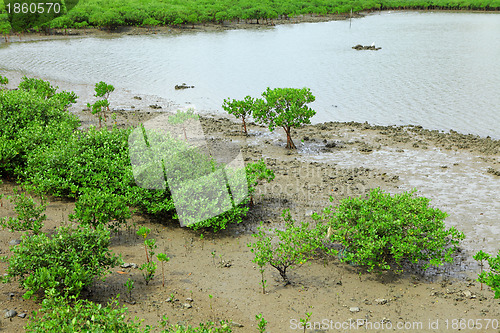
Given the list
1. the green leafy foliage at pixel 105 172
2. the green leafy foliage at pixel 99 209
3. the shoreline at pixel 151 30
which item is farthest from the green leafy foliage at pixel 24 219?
the shoreline at pixel 151 30

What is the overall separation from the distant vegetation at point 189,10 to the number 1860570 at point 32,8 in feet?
3.11

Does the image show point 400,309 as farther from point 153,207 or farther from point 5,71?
point 5,71

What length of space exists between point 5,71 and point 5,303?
106 ft

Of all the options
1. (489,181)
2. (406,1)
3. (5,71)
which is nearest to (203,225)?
(489,181)

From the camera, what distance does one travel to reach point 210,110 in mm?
25000

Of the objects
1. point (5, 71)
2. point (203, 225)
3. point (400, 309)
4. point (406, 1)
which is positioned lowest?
point (400, 309)

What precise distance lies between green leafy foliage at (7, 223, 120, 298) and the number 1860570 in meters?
56.8

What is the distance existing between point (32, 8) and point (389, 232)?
2370 inches

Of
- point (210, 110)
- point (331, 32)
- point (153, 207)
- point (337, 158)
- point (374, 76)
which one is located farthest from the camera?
point (331, 32)

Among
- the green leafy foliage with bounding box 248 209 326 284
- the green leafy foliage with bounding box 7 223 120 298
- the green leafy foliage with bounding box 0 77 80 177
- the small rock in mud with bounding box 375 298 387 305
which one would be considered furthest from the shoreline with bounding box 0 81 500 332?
the green leafy foliage with bounding box 0 77 80 177

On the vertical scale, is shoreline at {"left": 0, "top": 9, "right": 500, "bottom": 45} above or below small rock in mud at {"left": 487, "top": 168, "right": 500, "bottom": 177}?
above

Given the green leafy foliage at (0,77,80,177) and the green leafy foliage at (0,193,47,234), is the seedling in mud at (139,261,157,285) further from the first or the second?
the green leafy foliage at (0,77,80,177)

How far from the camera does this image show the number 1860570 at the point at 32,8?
54.9 metres

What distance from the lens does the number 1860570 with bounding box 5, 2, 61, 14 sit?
2163 inches
